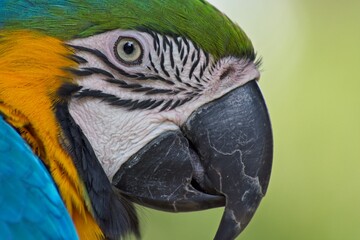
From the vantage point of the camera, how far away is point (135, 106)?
1527 mm

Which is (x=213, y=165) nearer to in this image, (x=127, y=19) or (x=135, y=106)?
(x=135, y=106)

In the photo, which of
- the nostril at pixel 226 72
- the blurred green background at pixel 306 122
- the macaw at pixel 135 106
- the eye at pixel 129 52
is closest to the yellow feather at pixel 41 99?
the macaw at pixel 135 106

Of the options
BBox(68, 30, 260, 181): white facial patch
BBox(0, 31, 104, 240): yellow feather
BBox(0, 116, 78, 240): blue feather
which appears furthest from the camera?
BBox(68, 30, 260, 181): white facial patch

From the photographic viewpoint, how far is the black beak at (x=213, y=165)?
1.48 metres

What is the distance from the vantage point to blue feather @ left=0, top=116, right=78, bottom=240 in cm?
127

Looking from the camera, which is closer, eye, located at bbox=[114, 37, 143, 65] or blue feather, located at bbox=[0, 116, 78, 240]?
blue feather, located at bbox=[0, 116, 78, 240]

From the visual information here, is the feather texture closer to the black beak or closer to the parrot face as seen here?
the parrot face

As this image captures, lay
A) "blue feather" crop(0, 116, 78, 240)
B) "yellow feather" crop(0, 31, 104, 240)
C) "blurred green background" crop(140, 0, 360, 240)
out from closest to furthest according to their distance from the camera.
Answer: "blue feather" crop(0, 116, 78, 240), "yellow feather" crop(0, 31, 104, 240), "blurred green background" crop(140, 0, 360, 240)

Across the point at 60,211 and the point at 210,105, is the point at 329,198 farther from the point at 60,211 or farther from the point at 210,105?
the point at 60,211

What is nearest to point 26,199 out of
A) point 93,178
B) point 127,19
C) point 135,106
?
point 93,178

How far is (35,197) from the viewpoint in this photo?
4.26 feet

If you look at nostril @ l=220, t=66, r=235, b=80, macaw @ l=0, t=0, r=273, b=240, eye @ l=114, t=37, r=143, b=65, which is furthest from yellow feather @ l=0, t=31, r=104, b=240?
nostril @ l=220, t=66, r=235, b=80

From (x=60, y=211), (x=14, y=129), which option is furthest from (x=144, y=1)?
(x=60, y=211)

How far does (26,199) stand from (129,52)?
439mm
